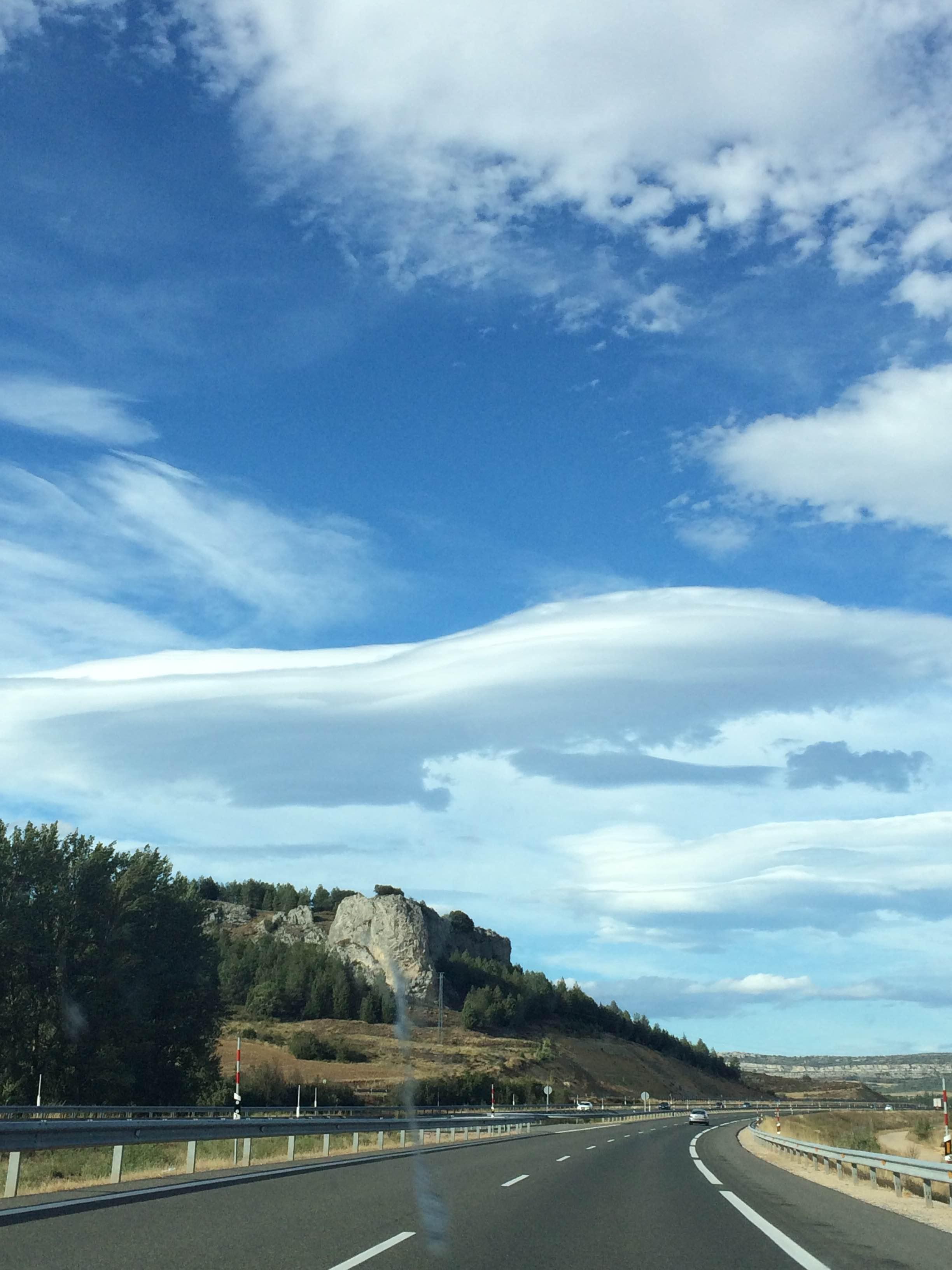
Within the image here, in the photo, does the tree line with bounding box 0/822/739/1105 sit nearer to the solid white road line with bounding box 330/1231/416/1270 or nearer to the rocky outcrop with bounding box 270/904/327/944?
the solid white road line with bounding box 330/1231/416/1270

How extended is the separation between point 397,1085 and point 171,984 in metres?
30.7

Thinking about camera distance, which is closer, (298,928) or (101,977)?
(101,977)

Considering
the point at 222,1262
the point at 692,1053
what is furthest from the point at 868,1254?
the point at 692,1053

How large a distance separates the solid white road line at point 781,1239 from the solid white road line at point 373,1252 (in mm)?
3642

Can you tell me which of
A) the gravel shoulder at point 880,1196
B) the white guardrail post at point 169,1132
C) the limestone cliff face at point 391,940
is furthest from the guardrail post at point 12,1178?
the limestone cliff face at point 391,940

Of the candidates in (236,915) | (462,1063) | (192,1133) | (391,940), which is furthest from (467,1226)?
(236,915)

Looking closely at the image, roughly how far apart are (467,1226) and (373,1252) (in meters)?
2.59

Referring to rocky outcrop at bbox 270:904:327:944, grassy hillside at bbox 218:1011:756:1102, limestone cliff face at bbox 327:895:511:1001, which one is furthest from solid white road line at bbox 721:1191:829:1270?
rocky outcrop at bbox 270:904:327:944

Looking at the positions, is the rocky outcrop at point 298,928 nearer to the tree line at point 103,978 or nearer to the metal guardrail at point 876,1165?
the tree line at point 103,978

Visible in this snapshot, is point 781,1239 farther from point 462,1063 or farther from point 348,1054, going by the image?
point 462,1063

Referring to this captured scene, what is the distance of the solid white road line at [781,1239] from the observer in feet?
33.3

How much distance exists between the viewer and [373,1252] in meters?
10.1

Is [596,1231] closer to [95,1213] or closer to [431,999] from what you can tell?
[95,1213]

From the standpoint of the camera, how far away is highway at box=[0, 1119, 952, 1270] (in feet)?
32.0
